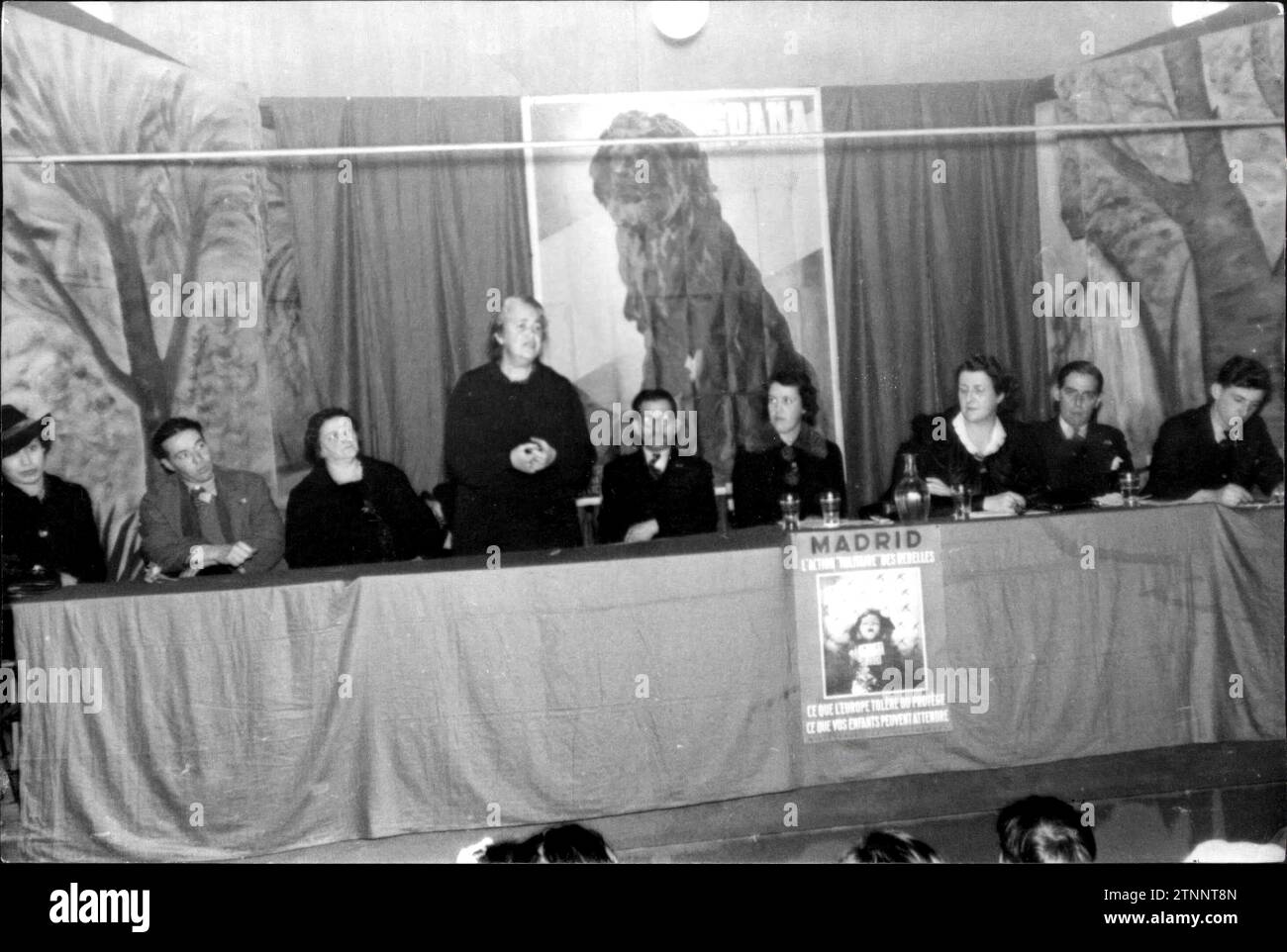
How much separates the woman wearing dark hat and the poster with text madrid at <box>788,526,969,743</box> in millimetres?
2138

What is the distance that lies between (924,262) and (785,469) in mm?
1443

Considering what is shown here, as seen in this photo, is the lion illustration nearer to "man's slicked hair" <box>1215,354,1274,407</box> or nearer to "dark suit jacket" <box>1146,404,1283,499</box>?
"dark suit jacket" <box>1146,404,1283,499</box>

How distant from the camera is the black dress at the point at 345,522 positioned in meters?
3.59

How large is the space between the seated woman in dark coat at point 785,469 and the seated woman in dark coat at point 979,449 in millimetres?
223

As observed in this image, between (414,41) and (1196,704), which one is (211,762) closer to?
(1196,704)


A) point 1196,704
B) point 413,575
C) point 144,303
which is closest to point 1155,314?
point 1196,704

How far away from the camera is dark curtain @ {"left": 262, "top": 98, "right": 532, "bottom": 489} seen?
168 inches

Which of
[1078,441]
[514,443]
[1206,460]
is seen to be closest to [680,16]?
[514,443]

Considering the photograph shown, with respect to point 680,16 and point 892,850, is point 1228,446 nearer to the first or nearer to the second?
point 892,850

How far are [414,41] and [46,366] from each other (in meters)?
1.67

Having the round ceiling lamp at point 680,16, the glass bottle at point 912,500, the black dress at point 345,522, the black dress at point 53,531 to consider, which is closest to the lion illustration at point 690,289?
the round ceiling lamp at point 680,16

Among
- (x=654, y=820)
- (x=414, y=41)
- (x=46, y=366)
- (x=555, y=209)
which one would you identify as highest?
(x=414, y=41)

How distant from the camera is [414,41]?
438 cm

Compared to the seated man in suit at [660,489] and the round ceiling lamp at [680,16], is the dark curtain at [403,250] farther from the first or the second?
the seated man in suit at [660,489]
